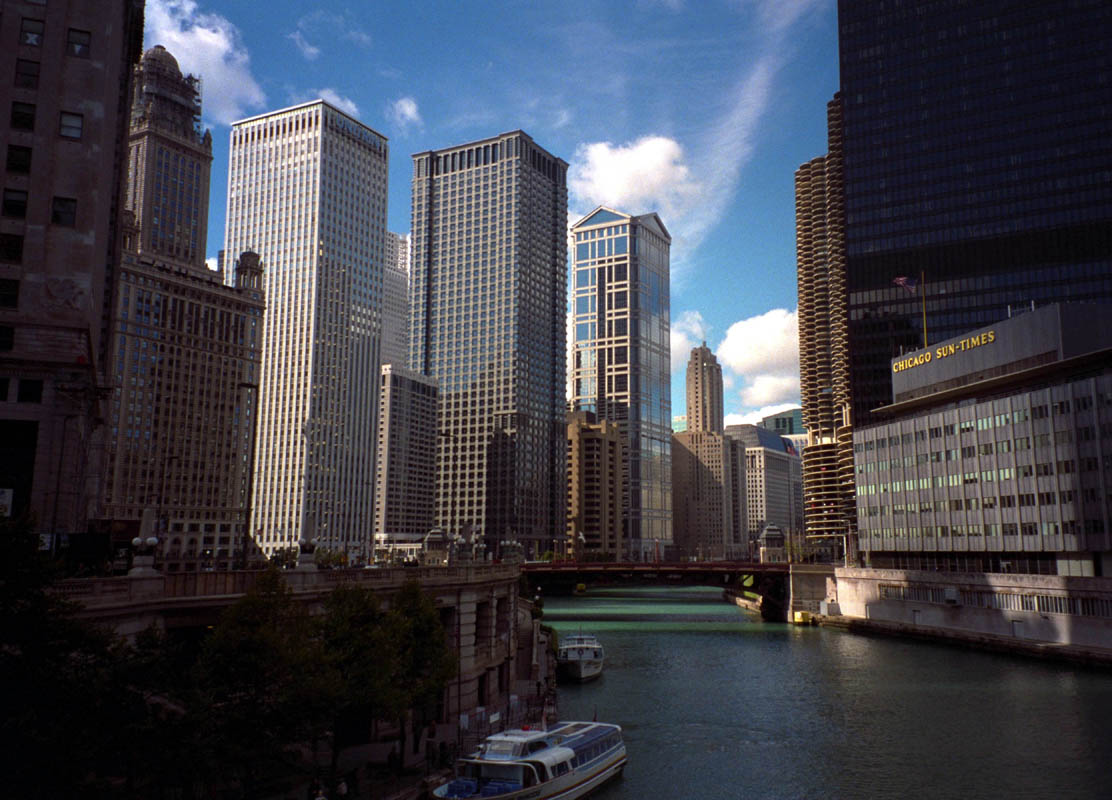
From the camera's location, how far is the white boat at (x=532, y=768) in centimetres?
4406

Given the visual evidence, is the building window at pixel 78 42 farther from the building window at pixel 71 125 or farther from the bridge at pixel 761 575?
the bridge at pixel 761 575

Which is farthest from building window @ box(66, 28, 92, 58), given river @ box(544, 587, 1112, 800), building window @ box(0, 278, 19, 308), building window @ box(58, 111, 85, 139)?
river @ box(544, 587, 1112, 800)

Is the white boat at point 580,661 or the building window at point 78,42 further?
the white boat at point 580,661

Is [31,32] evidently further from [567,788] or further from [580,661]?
[580,661]

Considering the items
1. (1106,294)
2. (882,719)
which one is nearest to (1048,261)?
(1106,294)

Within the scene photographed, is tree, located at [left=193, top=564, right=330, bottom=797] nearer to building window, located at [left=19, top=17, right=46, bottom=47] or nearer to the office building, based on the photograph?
building window, located at [left=19, top=17, right=46, bottom=47]

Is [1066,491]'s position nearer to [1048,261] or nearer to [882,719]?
[882,719]

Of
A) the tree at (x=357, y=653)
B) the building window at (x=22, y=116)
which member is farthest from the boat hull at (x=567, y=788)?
the building window at (x=22, y=116)

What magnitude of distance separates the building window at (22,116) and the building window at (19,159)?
59.0 inches

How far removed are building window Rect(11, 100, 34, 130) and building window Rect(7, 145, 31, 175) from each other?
150 cm

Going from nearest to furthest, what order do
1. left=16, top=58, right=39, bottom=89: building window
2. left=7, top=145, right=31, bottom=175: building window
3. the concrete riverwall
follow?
left=7, top=145, right=31, bottom=175: building window, left=16, top=58, right=39, bottom=89: building window, the concrete riverwall

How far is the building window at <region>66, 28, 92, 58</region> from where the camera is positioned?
64.2m

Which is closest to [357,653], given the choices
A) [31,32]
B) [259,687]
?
[259,687]

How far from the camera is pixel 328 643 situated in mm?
43094
